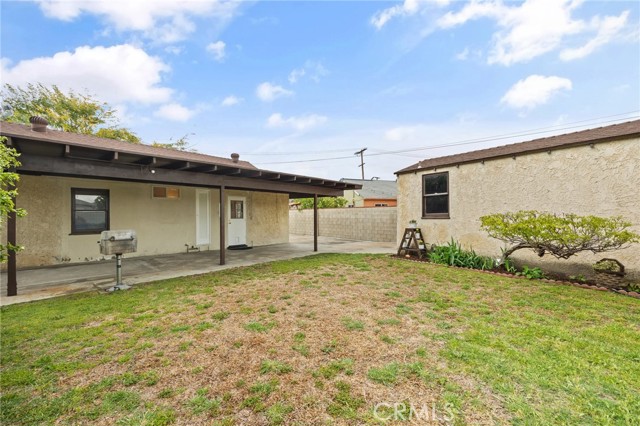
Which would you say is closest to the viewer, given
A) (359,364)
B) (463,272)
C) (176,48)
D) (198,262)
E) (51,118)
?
(359,364)

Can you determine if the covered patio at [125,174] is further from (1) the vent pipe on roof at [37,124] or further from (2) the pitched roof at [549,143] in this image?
(2) the pitched roof at [549,143]

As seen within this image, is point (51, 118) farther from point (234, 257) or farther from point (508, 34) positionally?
point (508, 34)

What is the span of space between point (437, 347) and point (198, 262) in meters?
6.63

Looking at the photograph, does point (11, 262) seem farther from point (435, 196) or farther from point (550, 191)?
point (550, 191)

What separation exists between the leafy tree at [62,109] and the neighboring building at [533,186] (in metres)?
18.8

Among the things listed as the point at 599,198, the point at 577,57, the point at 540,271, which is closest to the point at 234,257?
the point at 540,271

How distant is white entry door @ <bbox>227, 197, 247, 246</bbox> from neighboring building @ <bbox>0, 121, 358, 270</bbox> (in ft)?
0.13

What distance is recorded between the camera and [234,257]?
27.5 feet

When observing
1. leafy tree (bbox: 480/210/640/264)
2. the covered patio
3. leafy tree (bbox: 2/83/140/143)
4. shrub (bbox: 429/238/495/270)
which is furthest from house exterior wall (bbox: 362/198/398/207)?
leafy tree (bbox: 480/210/640/264)

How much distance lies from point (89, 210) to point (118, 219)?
0.70 meters

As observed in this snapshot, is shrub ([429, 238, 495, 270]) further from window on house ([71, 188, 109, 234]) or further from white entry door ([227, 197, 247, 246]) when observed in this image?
window on house ([71, 188, 109, 234])

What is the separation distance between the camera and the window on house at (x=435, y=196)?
7.79 m

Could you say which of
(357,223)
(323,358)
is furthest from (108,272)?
(357,223)

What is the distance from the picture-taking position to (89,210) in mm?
7625
